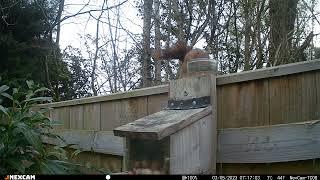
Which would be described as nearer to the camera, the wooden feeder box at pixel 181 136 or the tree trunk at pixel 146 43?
the wooden feeder box at pixel 181 136

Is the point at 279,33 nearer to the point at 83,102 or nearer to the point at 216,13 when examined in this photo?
the point at 216,13

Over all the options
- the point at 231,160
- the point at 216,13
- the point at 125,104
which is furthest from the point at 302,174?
the point at 216,13

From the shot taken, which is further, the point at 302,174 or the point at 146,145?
the point at 146,145

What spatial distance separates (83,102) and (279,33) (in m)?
4.73

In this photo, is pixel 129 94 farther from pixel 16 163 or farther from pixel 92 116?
pixel 16 163

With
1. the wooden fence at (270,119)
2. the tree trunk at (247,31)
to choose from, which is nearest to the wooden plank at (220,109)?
the wooden fence at (270,119)

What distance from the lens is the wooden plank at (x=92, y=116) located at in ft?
9.53

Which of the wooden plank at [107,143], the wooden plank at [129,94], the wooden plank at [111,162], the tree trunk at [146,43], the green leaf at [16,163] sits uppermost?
the tree trunk at [146,43]

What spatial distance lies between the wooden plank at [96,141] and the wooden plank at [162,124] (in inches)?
29.6

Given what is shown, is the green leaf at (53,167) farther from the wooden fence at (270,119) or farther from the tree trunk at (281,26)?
the tree trunk at (281,26)

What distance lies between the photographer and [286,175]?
1.56 m

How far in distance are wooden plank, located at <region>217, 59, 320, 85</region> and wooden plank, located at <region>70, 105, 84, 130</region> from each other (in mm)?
1591

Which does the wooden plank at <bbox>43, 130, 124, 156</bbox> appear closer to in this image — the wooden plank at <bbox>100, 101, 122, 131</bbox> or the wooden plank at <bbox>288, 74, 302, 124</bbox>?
the wooden plank at <bbox>100, 101, 122, 131</bbox>

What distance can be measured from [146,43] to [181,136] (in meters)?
6.67
